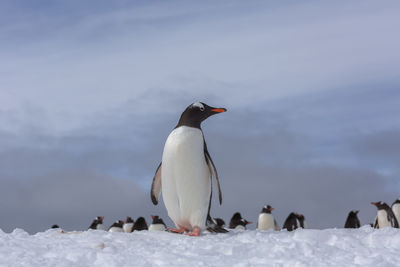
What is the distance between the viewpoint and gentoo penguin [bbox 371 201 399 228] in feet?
55.9

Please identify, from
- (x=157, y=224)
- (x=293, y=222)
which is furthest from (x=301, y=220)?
(x=157, y=224)

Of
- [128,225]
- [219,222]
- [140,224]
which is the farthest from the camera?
[128,225]

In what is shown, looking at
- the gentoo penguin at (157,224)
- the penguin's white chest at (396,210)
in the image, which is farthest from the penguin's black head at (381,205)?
the gentoo penguin at (157,224)

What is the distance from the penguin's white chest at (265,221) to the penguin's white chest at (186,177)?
10.9 m

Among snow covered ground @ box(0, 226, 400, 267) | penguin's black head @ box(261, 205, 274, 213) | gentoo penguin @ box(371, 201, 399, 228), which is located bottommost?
snow covered ground @ box(0, 226, 400, 267)

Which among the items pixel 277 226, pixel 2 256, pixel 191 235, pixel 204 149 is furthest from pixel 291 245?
pixel 277 226

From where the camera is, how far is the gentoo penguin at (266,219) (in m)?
19.2

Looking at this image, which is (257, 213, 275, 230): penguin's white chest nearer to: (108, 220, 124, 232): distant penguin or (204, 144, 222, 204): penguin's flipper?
(108, 220, 124, 232): distant penguin

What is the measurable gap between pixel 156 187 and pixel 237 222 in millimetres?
11239

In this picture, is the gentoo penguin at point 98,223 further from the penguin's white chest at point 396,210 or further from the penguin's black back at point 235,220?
the penguin's white chest at point 396,210

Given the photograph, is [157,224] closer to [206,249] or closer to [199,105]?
[199,105]

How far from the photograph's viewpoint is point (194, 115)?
8.75m

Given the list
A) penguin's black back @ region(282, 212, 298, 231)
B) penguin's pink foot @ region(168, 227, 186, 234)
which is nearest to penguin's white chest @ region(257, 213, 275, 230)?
penguin's black back @ region(282, 212, 298, 231)

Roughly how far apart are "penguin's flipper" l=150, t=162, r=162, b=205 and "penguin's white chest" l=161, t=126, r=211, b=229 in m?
0.57
